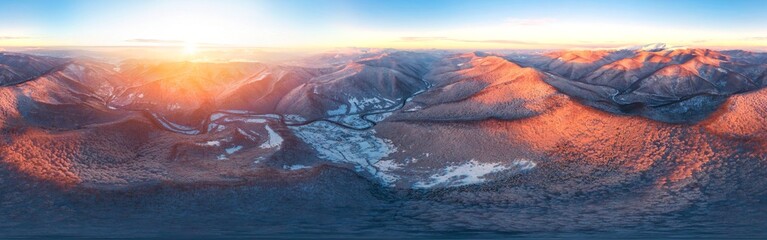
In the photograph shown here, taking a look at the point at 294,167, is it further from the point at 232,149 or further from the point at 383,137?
the point at 383,137

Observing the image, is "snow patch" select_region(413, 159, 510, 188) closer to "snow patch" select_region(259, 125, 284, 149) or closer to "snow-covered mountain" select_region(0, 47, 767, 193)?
"snow-covered mountain" select_region(0, 47, 767, 193)

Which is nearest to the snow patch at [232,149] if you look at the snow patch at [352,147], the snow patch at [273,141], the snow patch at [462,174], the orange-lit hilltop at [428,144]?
the orange-lit hilltop at [428,144]

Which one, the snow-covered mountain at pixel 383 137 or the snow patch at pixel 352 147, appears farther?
the snow patch at pixel 352 147

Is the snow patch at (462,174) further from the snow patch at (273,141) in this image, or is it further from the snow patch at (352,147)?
the snow patch at (273,141)

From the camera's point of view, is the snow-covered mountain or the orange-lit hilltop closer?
the orange-lit hilltop

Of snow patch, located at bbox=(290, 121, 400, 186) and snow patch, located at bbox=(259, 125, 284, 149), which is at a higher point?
snow patch, located at bbox=(259, 125, 284, 149)

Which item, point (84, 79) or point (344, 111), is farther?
point (84, 79)

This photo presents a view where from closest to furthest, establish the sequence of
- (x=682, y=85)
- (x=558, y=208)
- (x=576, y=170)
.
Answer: (x=558, y=208), (x=576, y=170), (x=682, y=85)

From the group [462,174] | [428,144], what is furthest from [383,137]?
[462,174]

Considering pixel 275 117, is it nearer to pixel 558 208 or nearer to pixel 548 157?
pixel 548 157

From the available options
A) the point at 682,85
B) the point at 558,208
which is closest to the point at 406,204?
the point at 558,208

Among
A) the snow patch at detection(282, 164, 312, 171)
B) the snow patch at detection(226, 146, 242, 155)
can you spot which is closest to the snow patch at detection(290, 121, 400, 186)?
the snow patch at detection(282, 164, 312, 171)
